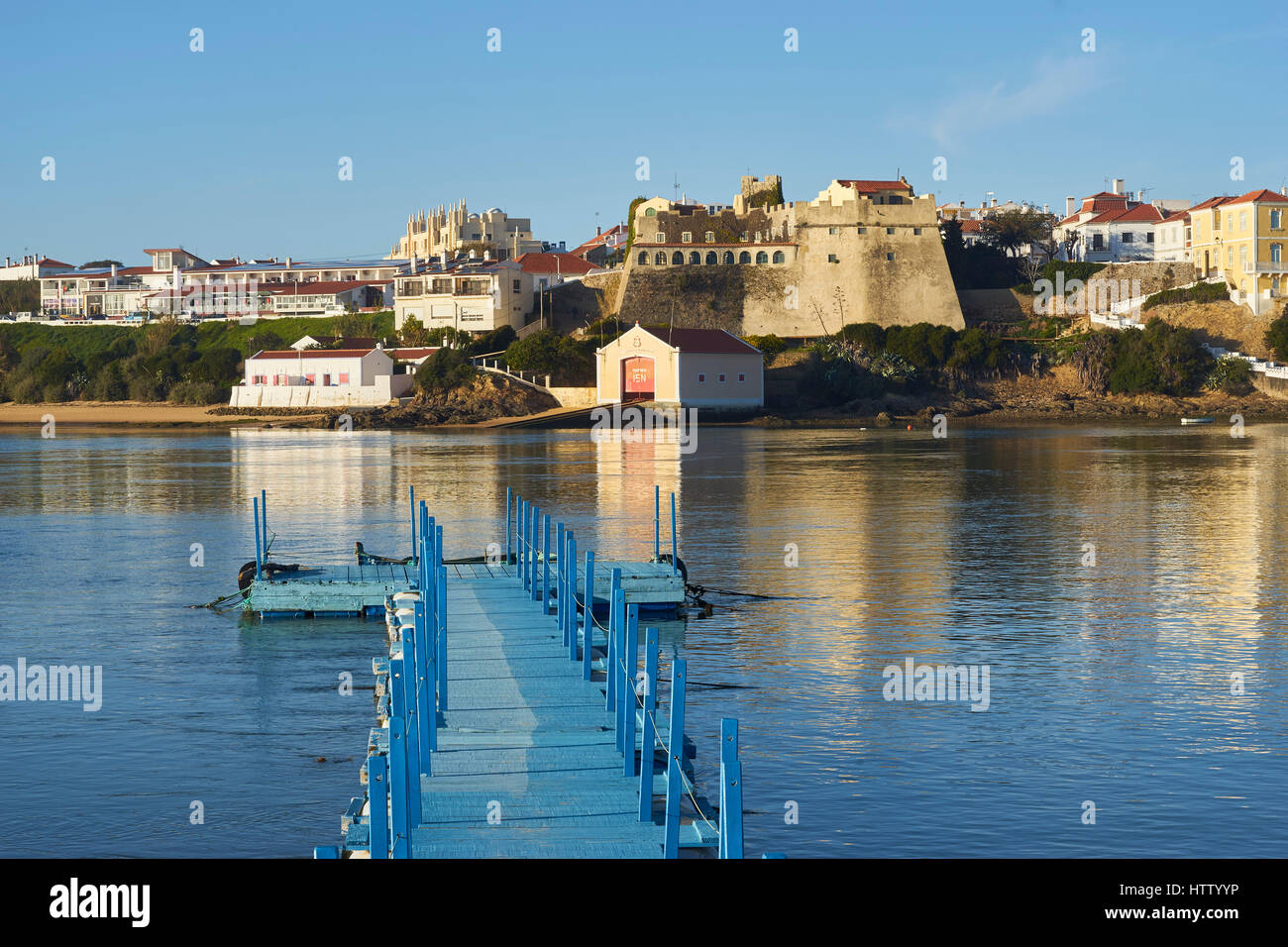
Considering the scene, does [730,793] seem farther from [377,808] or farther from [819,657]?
[819,657]

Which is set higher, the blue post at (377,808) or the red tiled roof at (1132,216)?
the red tiled roof at (1132,216)

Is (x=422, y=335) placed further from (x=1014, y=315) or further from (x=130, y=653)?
(x=130, y=653)

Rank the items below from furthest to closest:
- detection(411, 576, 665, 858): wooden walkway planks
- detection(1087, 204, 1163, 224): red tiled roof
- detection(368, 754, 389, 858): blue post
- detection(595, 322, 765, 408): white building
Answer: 1. detection(1087, 204, 1163, 224): red tiled roof
2. detection(595, 322, 765, 408): white building
3. detection(411, 576, 665, 858): wooden walkway planks
4. detection(368, 754, 389, 858): blue post

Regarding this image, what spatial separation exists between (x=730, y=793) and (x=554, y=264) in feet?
325

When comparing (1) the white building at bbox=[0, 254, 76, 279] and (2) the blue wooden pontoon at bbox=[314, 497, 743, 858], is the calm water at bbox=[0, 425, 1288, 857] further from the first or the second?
(1) the white building at bbox=[0, 254, 76, 279]

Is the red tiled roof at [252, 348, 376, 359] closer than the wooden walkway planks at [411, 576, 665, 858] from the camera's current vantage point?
No

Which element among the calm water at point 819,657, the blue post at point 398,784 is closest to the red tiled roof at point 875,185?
the calm water at point 819,657

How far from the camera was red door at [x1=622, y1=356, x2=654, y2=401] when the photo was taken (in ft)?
259

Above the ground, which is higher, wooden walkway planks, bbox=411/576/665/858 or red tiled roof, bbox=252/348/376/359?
red tiled roof, bbox=252/348/376/359

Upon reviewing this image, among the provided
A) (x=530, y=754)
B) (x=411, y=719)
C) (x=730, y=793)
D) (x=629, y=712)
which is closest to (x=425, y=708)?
(x=411, y=719)

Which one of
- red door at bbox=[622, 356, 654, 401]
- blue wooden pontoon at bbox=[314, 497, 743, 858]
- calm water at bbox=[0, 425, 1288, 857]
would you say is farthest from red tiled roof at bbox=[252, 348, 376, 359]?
blue wooden pontoon at bbox=[314, 497, 743, 858]

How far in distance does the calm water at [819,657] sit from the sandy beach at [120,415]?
4690 centimetres

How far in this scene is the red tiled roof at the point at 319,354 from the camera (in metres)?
87.6

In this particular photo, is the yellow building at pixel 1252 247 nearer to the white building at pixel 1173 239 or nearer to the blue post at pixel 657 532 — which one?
the white building at pixel 1173 239
